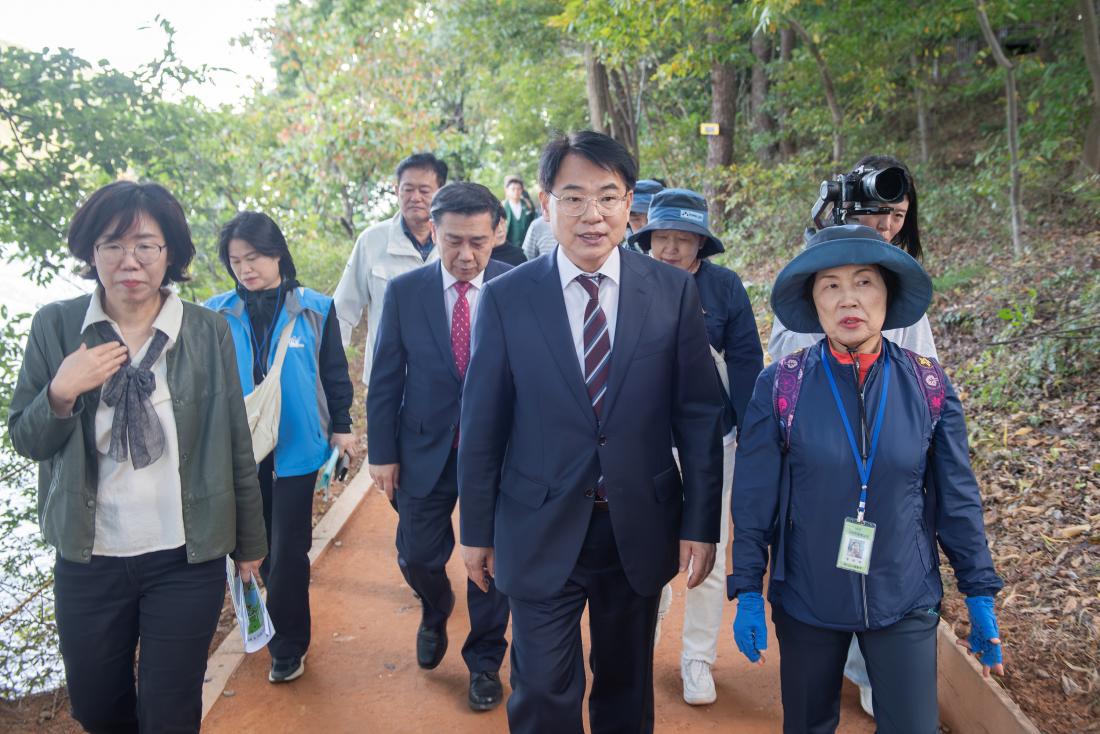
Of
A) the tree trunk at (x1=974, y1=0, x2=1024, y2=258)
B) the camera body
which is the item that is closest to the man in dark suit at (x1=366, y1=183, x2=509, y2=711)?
the camera body

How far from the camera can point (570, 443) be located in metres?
2.77

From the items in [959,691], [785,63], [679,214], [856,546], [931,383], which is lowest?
[959,691]

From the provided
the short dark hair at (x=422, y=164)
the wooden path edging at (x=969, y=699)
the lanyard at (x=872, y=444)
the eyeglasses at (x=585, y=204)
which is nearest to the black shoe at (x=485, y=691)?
the wooden path edging at (x=969, y=699)

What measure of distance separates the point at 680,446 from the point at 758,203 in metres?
11.8

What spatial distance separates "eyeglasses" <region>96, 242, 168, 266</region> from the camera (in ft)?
9.28

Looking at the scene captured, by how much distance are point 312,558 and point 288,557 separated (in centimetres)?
161

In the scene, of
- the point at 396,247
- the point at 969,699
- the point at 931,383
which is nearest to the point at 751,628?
the point at 931,383

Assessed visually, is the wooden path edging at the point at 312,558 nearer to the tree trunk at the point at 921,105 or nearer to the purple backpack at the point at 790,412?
the purple backpack at the point at 790,412

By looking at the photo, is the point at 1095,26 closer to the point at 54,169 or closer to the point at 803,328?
the point at 803,328

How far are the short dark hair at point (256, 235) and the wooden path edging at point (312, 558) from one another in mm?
1894

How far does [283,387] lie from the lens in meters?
4.16

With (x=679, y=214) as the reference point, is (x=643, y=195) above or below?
above

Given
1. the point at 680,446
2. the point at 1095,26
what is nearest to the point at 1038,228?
the point at 1095,26

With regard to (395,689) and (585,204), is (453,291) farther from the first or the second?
(395,689)
